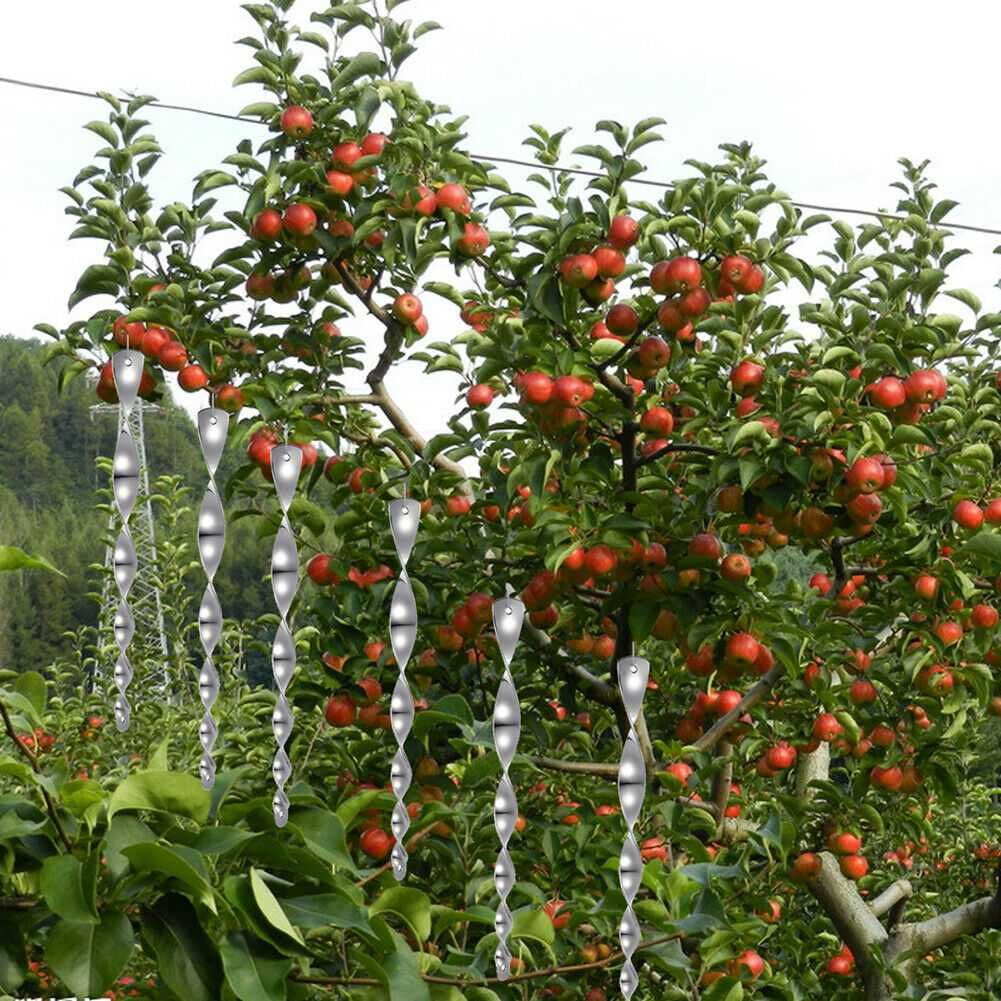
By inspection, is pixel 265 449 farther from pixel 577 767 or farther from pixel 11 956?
pixel 11 956

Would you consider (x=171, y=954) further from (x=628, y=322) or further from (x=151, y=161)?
(x=151, y=161)

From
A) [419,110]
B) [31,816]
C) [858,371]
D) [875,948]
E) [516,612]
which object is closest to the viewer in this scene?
[31,816]

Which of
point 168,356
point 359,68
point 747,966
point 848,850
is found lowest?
point 747,966

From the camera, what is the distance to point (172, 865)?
4.39 ft

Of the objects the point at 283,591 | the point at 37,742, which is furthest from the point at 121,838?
the point at 37,742

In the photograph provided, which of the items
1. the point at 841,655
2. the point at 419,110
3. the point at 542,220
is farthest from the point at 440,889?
the point at 419,110

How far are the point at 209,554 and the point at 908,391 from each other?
1.96m

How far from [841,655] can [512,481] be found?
1082 millimetres

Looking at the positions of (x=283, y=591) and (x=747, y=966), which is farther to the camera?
(x=747, y=966)

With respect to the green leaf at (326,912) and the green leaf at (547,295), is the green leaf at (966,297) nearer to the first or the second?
the green leaf at (547,295)

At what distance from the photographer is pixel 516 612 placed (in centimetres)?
173

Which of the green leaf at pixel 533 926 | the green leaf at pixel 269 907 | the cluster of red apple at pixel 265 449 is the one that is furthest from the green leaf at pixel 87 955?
the cluster of red apple at pixel 265 449

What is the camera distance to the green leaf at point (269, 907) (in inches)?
54.8

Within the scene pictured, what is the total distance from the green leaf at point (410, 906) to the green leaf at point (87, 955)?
0.40 metres
